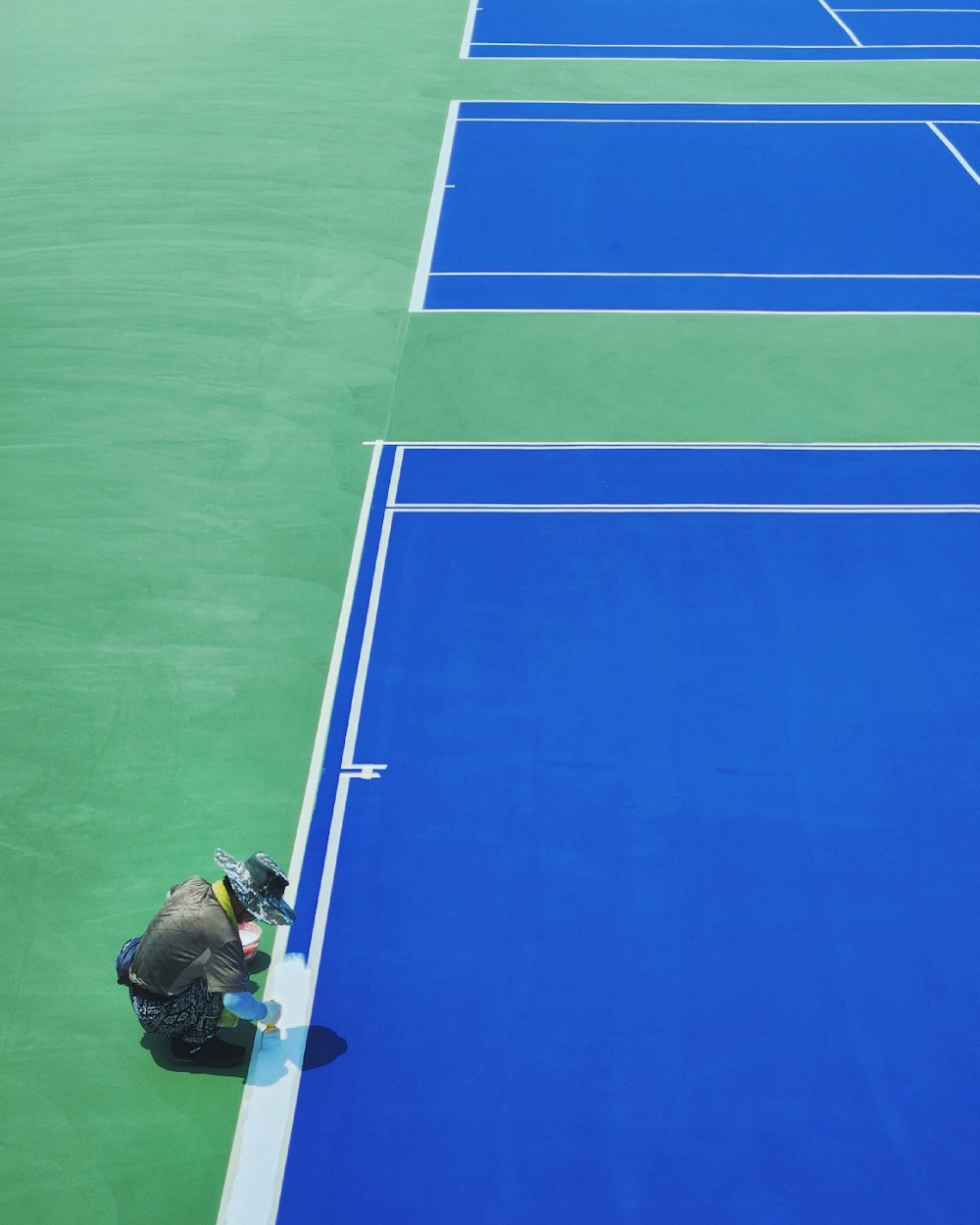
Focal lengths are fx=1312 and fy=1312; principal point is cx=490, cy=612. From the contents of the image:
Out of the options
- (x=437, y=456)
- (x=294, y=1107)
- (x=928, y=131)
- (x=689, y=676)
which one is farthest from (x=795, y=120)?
(x=294, y=1107)

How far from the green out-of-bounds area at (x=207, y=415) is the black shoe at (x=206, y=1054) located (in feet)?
0.30

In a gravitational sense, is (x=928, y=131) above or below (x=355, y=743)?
above

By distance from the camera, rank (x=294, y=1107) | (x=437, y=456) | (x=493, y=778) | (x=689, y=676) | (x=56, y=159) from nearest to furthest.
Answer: (x=294, y=1107)
(x=493, y=778)
(x=689, y=676)
(x=437, y=456)
(x=56, y=159)

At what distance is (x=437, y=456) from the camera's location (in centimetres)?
1128

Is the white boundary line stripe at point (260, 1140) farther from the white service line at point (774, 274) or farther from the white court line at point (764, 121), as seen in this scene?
the white court line at point (764, 121)

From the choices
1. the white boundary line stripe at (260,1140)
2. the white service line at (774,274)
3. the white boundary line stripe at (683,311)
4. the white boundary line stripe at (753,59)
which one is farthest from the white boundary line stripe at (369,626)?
the white boundary line stripe at (753,59)

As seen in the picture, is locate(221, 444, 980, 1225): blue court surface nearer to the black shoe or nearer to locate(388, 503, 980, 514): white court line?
locate(388, 503, 980, 514): white court line

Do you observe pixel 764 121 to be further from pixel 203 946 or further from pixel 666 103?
pixel 203 946

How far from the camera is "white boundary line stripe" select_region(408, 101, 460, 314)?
1397 cm

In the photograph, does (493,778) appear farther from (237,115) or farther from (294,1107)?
(237,115)

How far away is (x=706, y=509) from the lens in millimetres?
10531

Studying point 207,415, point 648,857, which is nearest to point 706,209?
point 207,415

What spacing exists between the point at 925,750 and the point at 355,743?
365 centimetres

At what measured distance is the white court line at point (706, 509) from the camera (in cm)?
1048
